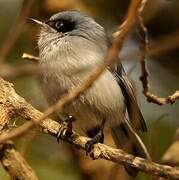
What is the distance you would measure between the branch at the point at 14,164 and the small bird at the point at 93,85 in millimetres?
475

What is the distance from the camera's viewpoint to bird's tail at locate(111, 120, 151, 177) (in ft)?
10.5

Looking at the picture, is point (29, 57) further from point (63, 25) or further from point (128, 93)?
point (128, 93)

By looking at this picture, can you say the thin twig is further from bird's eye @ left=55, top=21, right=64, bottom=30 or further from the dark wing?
the dark wing

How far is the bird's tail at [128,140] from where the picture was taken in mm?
3208

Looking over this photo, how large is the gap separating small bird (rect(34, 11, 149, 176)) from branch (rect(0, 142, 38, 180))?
1.56 ft

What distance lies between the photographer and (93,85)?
3.02m

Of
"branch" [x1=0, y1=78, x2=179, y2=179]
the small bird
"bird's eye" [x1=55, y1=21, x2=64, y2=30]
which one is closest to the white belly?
the small bird

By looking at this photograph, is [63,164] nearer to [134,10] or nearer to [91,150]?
[91,150]

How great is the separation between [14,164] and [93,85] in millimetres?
770

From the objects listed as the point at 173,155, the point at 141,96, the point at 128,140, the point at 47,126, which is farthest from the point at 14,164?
the point at 141,96

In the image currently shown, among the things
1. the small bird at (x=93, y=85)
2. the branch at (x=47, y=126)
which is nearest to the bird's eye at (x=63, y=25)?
the small bird at (x=93, y=85)

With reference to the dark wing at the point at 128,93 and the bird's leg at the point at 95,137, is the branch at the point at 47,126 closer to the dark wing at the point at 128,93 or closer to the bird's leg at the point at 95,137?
the bird's leg at the point at 95,137

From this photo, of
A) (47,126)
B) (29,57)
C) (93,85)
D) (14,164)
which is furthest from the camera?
(93,85)

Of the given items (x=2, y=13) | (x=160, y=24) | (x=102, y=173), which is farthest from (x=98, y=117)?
(x=2, y=13)
